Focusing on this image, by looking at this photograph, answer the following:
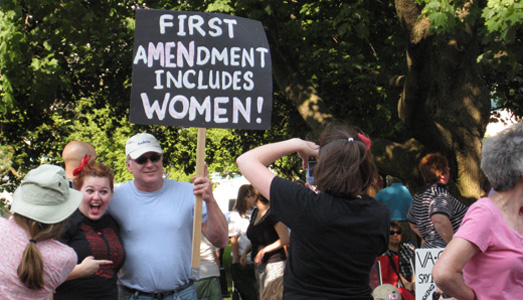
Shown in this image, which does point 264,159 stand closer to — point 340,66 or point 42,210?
point 42,210

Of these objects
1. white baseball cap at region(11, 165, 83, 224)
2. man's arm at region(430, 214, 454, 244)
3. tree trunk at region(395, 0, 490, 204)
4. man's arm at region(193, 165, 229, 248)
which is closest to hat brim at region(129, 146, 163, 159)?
man's arm at region(193, 165, 229, 248)

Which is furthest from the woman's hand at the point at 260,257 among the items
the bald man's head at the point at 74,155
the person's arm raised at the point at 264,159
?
the person's arm raised at the point at 264,159

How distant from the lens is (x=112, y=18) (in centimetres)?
1120

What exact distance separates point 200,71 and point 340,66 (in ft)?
22.2

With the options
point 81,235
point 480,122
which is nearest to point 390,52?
point 480,122

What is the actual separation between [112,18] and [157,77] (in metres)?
7.47

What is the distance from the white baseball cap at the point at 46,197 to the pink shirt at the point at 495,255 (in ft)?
5.68

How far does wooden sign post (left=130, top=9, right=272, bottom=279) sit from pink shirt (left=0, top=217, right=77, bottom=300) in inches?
43.9

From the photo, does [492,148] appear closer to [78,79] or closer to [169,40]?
[169,40]

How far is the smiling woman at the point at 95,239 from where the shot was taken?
3.80 meters

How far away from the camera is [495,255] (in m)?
2.73

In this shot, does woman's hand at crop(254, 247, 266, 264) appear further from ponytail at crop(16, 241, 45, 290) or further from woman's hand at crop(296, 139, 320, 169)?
ponytail at crop(16, 241, 45, 290)

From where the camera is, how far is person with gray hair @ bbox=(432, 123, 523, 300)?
2701mm

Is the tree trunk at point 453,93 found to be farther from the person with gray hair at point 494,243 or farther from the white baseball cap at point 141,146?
the person with gray hair at point 494,243
